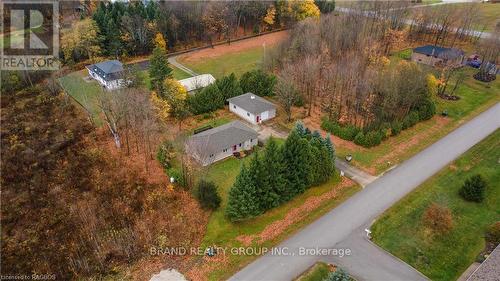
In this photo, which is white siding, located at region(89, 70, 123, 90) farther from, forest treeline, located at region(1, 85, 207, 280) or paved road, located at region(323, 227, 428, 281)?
paved road, located at region(323, 227, 428, 281)

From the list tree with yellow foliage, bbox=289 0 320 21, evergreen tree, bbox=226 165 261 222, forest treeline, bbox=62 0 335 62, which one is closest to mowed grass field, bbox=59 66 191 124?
forest treeline, bbox=62 0 335 62

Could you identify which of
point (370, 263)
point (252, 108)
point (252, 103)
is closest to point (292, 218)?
point (370, 263)

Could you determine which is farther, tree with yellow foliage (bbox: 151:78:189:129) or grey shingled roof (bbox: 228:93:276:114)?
grey shingled roof (bbox: 228:93:276:114)

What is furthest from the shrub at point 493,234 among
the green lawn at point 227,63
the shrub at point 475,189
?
the green lawn at point 227,63

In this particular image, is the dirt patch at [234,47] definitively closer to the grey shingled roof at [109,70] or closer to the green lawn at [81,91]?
the grey shingled roof at [109,70]

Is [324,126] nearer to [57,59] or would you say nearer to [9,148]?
[9,148]

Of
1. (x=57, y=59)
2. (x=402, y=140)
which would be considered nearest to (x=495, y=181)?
(x=402, y=140)

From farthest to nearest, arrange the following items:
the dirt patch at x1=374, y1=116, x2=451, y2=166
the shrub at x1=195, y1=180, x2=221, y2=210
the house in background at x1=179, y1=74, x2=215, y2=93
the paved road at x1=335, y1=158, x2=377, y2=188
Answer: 1. the house in background at x1=179, y1=74, x2=215, y2=93
2. the dirt patch at x1=374, y1=116, x2=451, y2=166
3. the paved road at x1=335, y1=158, x2=377, y2=188
4. the shrub at x1=195, y1=180, x2=221, y2=210
